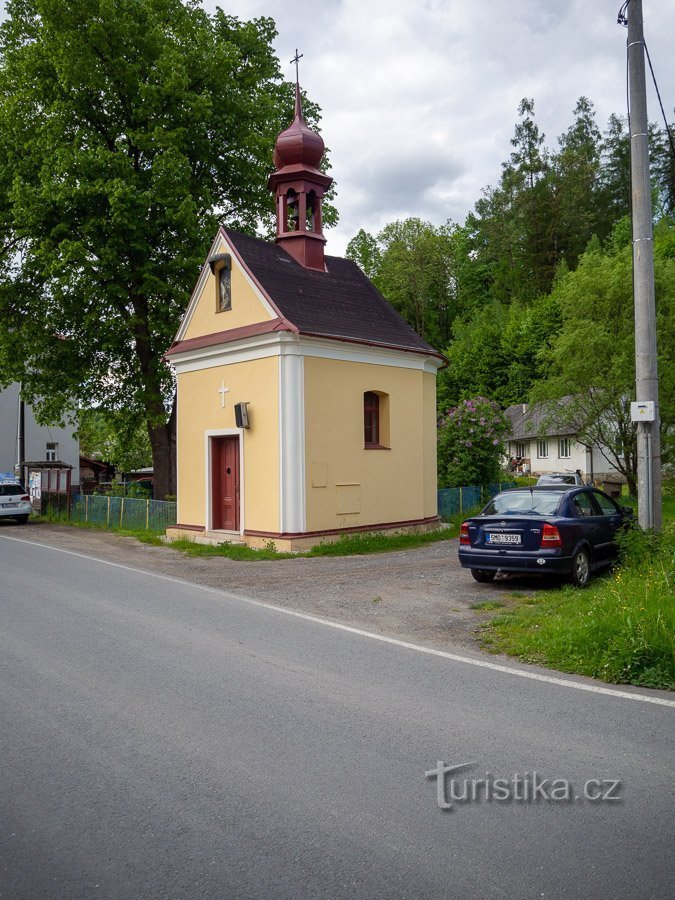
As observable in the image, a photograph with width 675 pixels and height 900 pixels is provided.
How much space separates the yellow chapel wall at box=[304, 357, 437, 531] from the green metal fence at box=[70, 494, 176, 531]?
5848 millimetres

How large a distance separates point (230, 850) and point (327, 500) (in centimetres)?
1323

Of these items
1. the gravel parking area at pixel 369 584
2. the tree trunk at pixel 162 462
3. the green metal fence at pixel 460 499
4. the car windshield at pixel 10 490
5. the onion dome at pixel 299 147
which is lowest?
the gravel parking area at pixel 369 584

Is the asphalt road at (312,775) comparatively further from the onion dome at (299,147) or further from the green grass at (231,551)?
the onion dome at (299,147)

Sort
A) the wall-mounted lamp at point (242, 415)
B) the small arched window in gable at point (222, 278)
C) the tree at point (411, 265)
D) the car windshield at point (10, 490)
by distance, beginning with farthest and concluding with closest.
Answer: the tree at point (411, 265) → the car windshield at point (10, 490) → the small arched window in gable at point (222, 278) → the wall-mounted lamp at point (242, 415)

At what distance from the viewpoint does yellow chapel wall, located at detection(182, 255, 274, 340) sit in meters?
17.2

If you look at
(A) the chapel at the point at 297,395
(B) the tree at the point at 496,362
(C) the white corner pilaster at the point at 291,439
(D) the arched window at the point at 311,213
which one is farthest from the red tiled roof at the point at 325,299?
(B) the tree at the point at 496,362

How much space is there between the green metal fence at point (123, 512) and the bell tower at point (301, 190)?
7.83m

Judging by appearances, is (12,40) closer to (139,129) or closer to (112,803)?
(139,129)

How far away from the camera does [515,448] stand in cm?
5547

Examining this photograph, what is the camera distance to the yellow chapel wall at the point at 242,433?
1634 cm

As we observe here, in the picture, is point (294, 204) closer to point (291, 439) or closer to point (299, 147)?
point (299, 147)

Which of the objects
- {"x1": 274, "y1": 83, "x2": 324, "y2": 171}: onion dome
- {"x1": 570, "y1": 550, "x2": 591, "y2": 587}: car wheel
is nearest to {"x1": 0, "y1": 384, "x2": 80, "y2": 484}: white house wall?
{"x1": 274, "y1": 83, "x2": 324, "y2": 171}: onion dome

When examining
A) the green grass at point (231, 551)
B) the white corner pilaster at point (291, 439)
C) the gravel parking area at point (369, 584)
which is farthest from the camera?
the white corner pilaster at point (291, 439)

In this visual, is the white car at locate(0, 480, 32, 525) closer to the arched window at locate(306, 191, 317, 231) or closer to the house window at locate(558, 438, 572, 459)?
the arched window at locate(306, 191, 317, 231)
